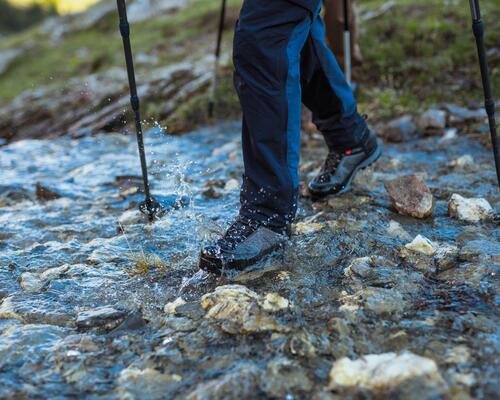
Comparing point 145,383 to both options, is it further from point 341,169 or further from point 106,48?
point 106,48

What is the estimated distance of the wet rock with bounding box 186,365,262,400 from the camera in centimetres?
179

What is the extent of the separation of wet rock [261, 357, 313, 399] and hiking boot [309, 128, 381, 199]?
1.97 m

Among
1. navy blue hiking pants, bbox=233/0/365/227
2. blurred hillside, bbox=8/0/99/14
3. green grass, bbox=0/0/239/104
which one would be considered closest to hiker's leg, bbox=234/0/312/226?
navy blue hiking pants, bbox=233/0/365/227

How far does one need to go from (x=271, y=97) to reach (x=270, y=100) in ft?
0.05

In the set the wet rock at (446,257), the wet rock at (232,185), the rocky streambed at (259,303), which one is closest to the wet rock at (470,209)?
the rocky streambed at (259,303)

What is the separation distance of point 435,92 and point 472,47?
1.08 metres

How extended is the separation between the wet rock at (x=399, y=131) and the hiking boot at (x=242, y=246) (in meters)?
2.91

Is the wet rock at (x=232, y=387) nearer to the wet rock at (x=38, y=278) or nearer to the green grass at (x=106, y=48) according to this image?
the wet rock at (x=38, y=278)

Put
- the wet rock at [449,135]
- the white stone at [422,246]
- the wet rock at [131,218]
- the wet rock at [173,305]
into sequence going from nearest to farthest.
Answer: the wet rock at [173,305]
the white stone at [422,246]
the wet rock at [131,218]
the wet rock at [449,135]

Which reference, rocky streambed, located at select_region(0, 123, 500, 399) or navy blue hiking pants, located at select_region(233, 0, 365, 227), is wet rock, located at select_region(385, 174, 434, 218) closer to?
rocky streambed, located at select_region(0, 123, 500, 399)

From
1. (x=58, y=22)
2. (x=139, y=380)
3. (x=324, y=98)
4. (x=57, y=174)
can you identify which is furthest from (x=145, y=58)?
(x=58, y=22)

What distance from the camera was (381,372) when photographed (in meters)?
1.79

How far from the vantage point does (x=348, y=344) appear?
2025 mm

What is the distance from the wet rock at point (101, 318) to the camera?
7.52ft
